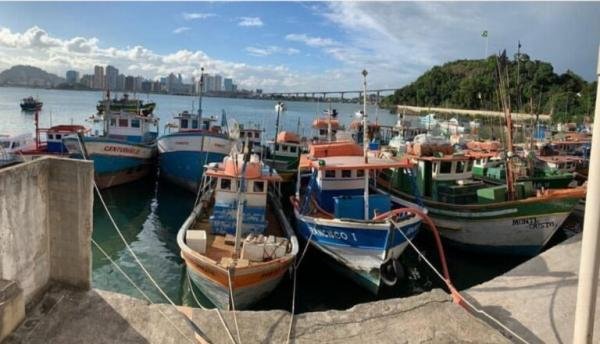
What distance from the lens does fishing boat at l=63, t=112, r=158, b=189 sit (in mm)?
21844

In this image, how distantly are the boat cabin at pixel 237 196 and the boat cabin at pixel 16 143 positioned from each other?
48.4 feet

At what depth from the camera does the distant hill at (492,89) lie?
218ft

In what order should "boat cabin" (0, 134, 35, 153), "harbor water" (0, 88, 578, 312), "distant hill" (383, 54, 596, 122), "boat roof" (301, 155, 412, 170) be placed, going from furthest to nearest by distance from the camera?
"distant hill" (383, 54, 596, 122), "boat cabin" (0, 134, 35, 153), "boat roof" (301, 155, 412, 170), "harbor water" (0, 88, 578, 312)

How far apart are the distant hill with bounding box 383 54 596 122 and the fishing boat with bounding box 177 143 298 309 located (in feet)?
140

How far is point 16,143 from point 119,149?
6179 millimetres

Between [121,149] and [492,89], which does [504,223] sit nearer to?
[121,149]

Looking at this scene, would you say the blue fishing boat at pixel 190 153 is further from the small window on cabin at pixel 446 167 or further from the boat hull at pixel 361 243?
the boat hull at pixel 361 243

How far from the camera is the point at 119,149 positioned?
22.6 meters

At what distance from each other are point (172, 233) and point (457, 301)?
1227 cm

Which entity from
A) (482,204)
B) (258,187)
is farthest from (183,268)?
(482,204)

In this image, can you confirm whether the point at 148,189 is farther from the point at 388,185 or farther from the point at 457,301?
the point at 457,301

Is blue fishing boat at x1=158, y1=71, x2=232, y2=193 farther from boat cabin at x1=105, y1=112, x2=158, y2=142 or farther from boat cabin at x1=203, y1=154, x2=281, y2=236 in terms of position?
boat cabin at x1=203, y1=154, x2=281, y2=236

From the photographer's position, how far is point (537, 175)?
19.8 m

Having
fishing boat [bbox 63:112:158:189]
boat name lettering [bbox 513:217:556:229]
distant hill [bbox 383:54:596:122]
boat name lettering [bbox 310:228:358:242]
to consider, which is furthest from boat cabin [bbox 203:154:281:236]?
distant hill [bbox 383:54:596:122]
